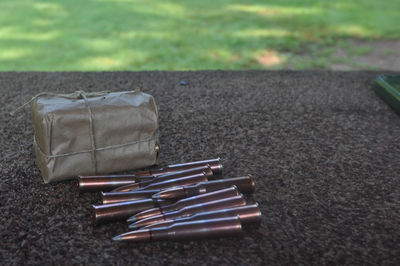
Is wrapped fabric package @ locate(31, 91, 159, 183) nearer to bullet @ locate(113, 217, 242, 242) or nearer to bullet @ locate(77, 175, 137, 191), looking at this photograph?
bullet @ locate(77, 175, 137, 191)

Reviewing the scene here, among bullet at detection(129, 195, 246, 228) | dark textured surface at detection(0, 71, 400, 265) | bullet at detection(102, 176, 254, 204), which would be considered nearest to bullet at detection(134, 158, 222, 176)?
dark textured surface at detection(0, 71, 400, 265)

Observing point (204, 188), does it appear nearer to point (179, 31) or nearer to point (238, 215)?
point (238, 215)

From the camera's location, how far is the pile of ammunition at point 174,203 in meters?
2.25

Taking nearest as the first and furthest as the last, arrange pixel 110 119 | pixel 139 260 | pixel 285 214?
pixel 139 260 → pixel 285 214 → pixel 110 119

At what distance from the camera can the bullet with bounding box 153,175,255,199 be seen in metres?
2.54

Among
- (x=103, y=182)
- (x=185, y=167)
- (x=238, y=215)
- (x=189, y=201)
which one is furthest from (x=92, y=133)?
(x=238, y=215)

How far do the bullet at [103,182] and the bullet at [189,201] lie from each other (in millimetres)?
390

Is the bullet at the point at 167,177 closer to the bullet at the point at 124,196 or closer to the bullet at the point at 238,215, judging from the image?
the bullet at the point at 124,196

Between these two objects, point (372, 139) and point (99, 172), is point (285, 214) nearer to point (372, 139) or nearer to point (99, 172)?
point (99, 172)

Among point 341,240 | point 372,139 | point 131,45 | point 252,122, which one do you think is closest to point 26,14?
point 131,45

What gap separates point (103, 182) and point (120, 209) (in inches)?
13.7

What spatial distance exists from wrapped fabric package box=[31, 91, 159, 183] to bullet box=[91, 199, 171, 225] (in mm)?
461

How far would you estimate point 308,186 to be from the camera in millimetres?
2918

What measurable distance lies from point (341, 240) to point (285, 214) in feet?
1.21
